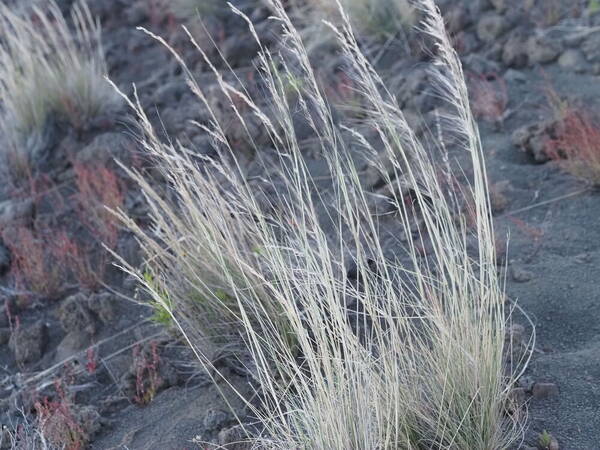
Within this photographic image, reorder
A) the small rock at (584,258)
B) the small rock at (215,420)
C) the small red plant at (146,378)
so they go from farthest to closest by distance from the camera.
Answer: the small rock at (584,258), the small red plant at (146,378), the small rock at (215,420)

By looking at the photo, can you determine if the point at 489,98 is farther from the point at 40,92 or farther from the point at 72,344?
the point at 40,92

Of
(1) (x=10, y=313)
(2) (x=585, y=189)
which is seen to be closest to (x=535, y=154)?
(2) (x=585, y=189)

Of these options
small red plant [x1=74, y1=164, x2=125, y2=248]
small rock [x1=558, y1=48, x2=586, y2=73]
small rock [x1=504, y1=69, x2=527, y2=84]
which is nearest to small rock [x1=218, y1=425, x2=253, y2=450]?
small red plant [x1=74, y1=164, x2=125, y2=248]

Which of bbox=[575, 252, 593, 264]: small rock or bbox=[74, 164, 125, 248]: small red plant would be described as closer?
bbox=[575, 252, 593, 264]: small rock

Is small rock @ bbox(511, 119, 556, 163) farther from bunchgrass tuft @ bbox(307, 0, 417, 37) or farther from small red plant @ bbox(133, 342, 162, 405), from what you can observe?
small red plant @ bbox(133, 342, 162, 405)

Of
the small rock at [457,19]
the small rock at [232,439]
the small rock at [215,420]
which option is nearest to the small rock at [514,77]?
the small rock at [457,19]

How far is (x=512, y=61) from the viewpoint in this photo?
6090 millimetres

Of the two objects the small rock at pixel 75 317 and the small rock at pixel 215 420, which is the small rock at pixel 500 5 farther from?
the small rock at pixel 215 420

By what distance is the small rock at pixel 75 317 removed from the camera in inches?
178

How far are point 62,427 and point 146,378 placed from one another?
46 cm

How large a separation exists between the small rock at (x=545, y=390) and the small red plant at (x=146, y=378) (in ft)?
5.12

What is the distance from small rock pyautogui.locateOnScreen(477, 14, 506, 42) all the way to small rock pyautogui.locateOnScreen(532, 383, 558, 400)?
12.0 feet

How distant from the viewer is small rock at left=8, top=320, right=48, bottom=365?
445 centimetres

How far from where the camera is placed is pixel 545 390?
10.5 feet
